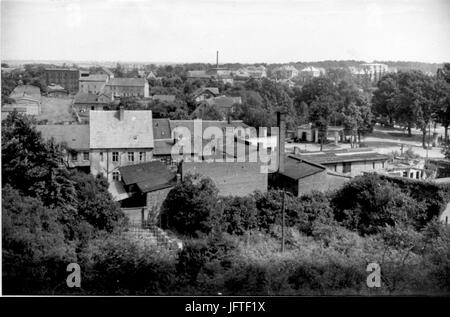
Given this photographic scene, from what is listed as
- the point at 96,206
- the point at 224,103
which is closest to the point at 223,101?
the point at 224,103

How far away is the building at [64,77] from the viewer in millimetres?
8864

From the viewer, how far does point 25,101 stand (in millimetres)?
8750

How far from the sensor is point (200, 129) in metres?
11.7

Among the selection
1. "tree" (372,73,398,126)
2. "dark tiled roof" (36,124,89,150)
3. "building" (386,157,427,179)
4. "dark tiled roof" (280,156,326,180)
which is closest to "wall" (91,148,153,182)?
"dark tiled roof" (36,124,89,150)

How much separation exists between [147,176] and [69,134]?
1537 millimetres

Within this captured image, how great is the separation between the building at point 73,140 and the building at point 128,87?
6.21m

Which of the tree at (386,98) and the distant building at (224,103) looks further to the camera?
the tree at (386,98)

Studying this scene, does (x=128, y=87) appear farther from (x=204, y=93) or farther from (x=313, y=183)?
(x=313, y=183)

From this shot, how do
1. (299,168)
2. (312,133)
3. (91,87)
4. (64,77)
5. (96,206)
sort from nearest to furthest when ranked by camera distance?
(96,206) < (299,168) < (64,77) < (91,87) < (312,133)

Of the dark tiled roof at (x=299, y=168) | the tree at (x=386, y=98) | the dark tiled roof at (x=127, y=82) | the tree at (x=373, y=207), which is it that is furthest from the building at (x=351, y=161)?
the dark tiled roof at (x=127, y=82)

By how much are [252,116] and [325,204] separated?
6237 millimetres

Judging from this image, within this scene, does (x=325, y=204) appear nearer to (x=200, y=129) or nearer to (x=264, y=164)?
(x=264, y=164)

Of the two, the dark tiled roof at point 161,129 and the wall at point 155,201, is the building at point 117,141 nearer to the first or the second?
the wall at point 155,201
